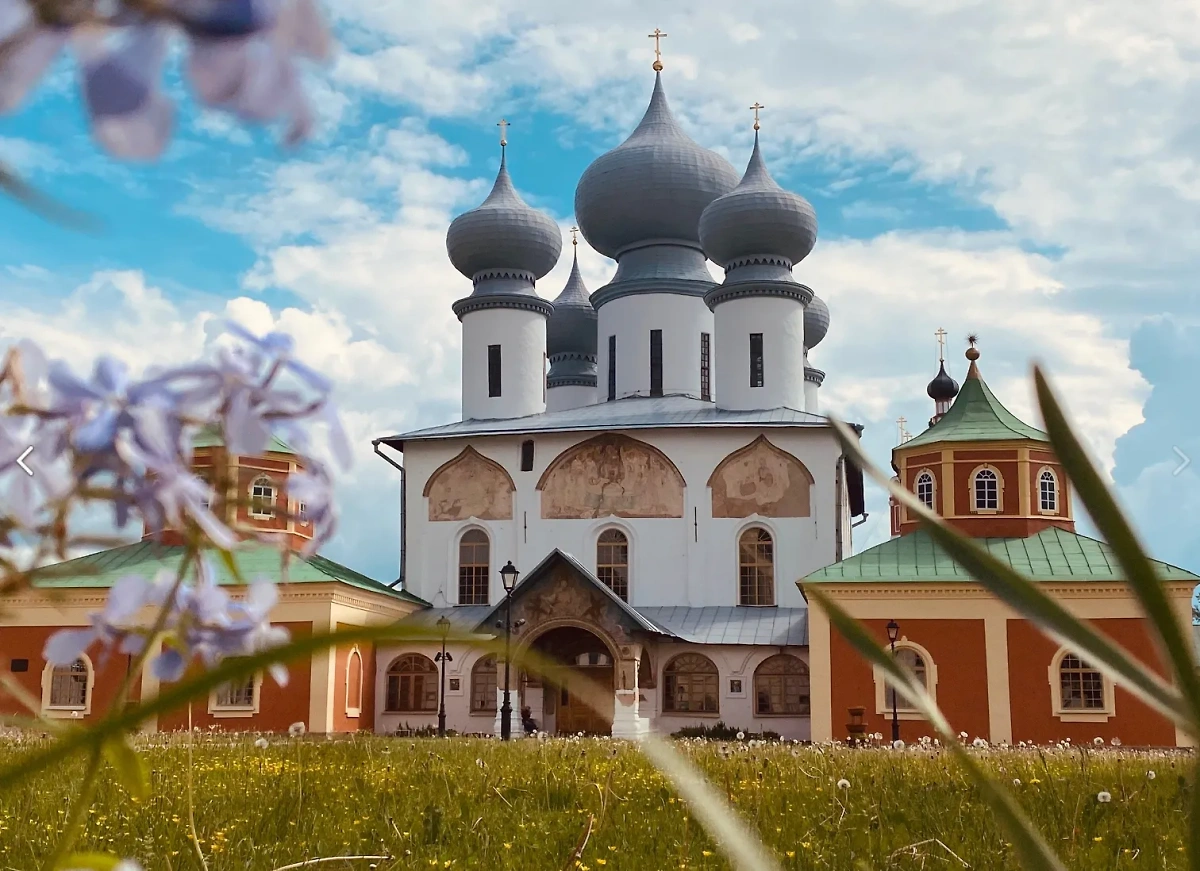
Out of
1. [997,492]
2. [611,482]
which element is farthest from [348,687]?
[997,492]

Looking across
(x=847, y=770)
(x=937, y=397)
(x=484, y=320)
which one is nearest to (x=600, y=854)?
(x=847, y=770)

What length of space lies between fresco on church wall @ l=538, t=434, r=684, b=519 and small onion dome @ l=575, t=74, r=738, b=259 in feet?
26.0

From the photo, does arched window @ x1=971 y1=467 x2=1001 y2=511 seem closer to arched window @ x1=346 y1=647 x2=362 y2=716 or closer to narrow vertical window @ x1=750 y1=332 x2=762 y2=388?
narrow vertical window @ x1=750 y1=332 x2=762 y2=388

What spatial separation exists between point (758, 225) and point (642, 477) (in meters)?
7.14

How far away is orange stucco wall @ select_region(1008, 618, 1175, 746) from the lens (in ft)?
78.0

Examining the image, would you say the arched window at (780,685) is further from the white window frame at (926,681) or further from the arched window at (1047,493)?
the arched window at (1047,493)

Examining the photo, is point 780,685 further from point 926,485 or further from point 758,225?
point 758,225

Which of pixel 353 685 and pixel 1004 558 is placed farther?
pixel 353 685

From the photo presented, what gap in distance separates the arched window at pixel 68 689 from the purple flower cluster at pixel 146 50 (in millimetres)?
28310

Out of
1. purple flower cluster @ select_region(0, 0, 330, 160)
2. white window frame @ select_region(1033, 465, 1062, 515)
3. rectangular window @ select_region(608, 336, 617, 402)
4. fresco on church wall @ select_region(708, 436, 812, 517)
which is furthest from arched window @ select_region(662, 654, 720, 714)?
purple flower cluster @ select_region(0, 0, 330, 160)

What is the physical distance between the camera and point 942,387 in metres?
48.3

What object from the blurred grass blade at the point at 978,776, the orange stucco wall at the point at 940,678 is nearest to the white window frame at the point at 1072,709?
the orange stucco wall at the point at 940,678

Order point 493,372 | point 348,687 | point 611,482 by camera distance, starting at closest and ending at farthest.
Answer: point 348,687 → point 611,482 → point 493,372

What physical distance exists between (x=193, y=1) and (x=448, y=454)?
101 feet
